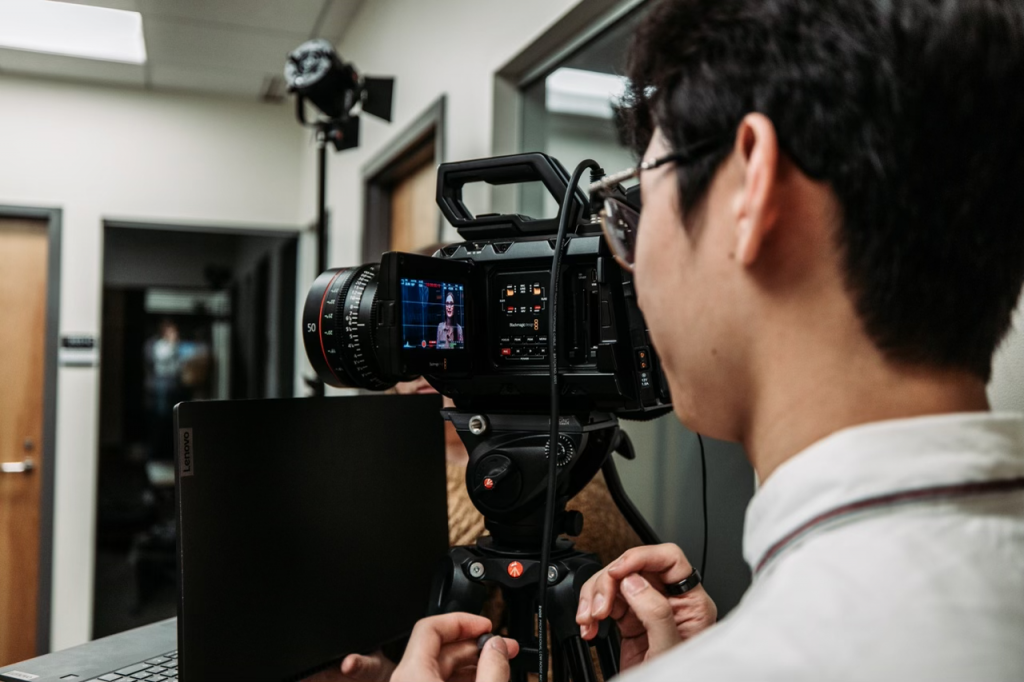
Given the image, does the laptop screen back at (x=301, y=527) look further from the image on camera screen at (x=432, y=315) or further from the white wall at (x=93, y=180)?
the white wall at (x=93, y=180)

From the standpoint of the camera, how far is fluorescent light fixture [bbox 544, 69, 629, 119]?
66.4 inches

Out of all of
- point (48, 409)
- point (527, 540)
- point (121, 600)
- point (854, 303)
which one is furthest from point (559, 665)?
point (121, 600)

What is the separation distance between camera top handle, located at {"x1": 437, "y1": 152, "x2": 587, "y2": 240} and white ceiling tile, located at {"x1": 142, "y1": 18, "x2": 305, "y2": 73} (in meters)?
2.23

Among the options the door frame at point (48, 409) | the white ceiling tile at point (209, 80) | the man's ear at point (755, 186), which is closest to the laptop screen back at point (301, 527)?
the man's ear at point (755, 186)

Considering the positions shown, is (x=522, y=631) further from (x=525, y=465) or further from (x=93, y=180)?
(x=93, y=180)

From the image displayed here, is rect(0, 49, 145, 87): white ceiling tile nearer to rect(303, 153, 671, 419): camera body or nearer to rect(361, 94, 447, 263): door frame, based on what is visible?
rect(361, 94, 447, 263): door frame

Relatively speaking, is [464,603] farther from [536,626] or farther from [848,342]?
[848,342]

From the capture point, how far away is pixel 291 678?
27.1 inches

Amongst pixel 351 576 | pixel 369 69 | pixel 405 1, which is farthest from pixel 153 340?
pixel 351 576

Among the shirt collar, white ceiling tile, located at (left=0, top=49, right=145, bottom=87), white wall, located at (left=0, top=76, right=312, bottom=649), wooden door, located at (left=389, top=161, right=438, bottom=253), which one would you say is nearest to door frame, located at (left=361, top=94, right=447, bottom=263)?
wooden door, located at (left=389, top=161, right=438, bottom=253)

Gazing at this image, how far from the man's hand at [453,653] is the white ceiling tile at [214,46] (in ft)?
8.36

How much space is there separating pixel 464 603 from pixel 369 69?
8.08ft

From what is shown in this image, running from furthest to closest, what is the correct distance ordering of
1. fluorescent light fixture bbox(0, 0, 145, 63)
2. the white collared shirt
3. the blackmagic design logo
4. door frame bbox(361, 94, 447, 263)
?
door frame bbox(361, 94, 447, 263)
fluorescent light fixture bbox(0, 0, 145, 63)
the blackmagic design logo
the white collared shirt

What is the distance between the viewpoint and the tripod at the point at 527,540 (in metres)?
0.78
